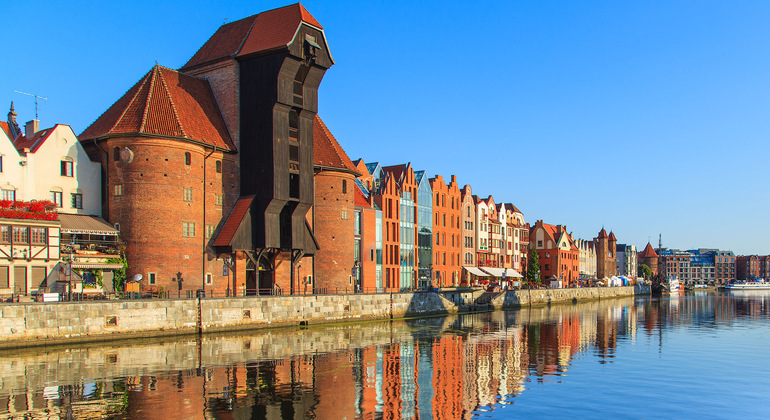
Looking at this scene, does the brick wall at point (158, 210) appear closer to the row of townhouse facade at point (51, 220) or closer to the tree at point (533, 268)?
the row of townhouse facade at point (51, 220)

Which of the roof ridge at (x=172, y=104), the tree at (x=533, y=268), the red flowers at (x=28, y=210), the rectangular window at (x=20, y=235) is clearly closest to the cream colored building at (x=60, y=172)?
the red flowers at (x=28, y=210)

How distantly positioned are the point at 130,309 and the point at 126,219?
38.0ft

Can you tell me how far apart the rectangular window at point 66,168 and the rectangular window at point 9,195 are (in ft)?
13.3

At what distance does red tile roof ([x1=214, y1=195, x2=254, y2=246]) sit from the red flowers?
1325 cm

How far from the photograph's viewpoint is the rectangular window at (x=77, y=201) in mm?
53062

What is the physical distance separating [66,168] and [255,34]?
1984cm

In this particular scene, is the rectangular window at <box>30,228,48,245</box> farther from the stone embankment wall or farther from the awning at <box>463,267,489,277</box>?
the awning at <box>463,267,489,277</box>

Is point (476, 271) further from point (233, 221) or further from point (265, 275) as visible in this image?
point (233, 221)

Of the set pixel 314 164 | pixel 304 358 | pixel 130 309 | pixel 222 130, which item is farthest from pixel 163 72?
pixel 304 358

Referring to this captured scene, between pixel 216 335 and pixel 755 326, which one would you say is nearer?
pixel 216 335

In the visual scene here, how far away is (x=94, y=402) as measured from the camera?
24750 mm

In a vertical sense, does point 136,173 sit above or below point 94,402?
above

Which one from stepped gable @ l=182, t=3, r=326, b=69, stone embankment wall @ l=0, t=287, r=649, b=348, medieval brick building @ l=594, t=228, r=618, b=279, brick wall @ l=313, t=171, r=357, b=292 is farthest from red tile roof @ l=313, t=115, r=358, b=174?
medieval brick building @ l=594, t=228, r=618, b=279

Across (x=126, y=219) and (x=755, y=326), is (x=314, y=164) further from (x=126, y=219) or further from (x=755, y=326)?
(x=755, y=326)
